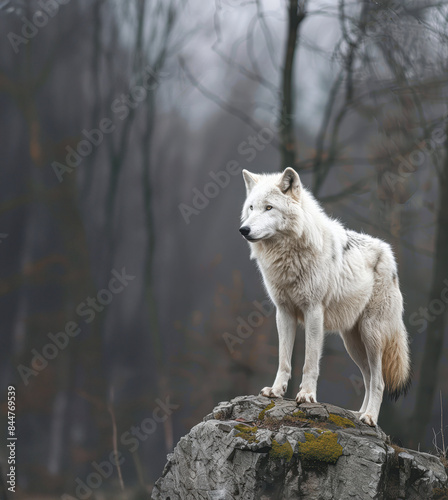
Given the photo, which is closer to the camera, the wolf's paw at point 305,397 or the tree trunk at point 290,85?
the wolf's paw at point 305,397

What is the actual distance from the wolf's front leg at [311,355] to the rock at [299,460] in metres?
0.08

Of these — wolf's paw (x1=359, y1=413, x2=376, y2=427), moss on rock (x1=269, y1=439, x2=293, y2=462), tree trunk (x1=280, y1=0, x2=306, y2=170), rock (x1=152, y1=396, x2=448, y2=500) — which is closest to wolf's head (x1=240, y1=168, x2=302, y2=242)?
rock (x1=152, y1=396, x2=448, y2=500)

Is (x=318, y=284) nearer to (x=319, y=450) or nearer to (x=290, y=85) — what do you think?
(x=319, y=450)

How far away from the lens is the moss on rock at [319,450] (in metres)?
3.82

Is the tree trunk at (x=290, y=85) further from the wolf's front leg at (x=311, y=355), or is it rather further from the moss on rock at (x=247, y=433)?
the moss on rock at (x=247, y=433)

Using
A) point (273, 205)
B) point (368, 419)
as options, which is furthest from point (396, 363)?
point (273, 205)

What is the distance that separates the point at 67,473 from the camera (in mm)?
7242

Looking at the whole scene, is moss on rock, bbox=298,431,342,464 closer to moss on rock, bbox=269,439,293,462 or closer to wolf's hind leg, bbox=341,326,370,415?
moss on rock, bbox=269,439,293,462

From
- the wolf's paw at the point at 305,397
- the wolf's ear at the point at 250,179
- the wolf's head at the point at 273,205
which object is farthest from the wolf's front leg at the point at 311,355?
the wolf's ear at the point at 250,179

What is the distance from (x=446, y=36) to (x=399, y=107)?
1.22 meters

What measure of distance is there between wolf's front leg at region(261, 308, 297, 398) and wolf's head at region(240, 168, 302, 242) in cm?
67

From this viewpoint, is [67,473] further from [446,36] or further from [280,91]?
[446,36]

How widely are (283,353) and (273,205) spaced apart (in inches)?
45.5

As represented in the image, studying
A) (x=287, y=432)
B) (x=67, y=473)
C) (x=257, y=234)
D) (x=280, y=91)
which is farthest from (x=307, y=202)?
(x=67, y=473)
